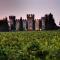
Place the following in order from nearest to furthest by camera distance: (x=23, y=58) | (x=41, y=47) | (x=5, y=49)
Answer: (x=23, y=58), (x=5, y=49), (x=41, y=47)

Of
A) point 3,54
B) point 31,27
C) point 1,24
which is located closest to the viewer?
point 3,54

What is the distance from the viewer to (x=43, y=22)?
30453 mm

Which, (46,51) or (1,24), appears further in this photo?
(1,24)

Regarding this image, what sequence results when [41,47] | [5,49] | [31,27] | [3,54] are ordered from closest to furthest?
1. [3,54]
2. [5,49]
3. [41,47]
4. [31,27]

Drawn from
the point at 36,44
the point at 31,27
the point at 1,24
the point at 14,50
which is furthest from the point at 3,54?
the point at 1,24

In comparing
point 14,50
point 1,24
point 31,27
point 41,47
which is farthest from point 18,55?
point 1,24

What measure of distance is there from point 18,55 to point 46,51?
6.62 feet

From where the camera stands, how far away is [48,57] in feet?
47.5

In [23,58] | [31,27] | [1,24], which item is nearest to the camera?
[23,58]

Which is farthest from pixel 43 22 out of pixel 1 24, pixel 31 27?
pixel 1 24

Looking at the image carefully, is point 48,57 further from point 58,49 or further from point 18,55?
point 58,49

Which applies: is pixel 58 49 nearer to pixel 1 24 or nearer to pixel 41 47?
pixel 41 47

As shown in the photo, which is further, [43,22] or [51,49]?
[43,22]

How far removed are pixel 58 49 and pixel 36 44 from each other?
208 cm
